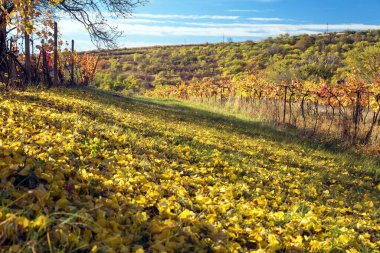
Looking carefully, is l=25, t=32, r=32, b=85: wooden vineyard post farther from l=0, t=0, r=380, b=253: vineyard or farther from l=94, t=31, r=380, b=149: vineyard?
l=94, t=31, r=380, b=149: vineyard

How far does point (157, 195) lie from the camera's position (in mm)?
3344

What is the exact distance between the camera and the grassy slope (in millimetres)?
2320

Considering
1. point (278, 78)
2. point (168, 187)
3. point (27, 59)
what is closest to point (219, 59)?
point (278, 78)

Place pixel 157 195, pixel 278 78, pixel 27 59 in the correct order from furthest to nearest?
pixel 278 78 → pixel 27 59 → pixel 157 195

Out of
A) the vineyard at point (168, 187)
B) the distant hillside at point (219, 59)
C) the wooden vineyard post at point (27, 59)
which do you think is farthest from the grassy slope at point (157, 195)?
the distant hillside at point (219, 59)

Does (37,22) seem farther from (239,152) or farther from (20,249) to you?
(20,249)

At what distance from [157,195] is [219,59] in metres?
49.8

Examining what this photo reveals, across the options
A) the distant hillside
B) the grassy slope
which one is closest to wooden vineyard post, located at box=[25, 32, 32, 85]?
the grassy slope

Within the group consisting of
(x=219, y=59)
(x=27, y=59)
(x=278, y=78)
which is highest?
(x=219, y=59)

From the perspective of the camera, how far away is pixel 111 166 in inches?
155

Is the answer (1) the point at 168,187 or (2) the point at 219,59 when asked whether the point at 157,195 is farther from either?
(2) the point at 219,59

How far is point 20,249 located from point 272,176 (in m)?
4.13

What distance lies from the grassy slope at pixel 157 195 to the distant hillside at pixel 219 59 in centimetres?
3085

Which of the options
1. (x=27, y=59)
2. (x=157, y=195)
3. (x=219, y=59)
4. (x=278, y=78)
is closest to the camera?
(x=157, y=195)
